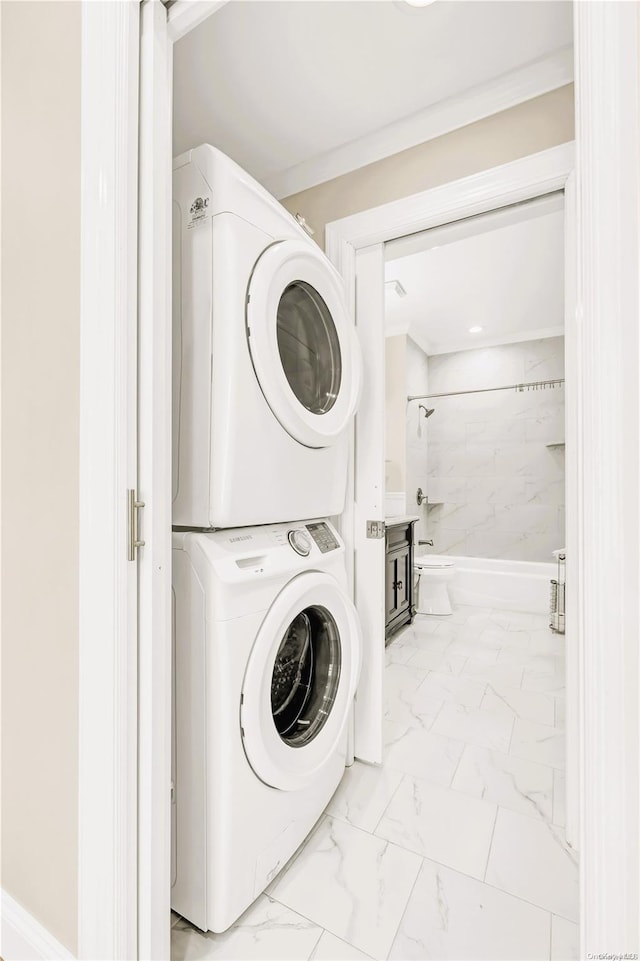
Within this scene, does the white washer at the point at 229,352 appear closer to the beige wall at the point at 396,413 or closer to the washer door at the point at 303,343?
the washer door at the point at 303,343

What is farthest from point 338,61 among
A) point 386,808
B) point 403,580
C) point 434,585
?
point 434,585

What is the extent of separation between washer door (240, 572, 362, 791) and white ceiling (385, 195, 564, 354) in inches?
55.6

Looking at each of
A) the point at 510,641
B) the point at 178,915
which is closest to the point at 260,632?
the point at 178,915

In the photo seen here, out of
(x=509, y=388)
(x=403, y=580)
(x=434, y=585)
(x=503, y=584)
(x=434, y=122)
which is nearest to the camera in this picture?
(x=434, y=122)

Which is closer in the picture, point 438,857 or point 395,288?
point 438,857

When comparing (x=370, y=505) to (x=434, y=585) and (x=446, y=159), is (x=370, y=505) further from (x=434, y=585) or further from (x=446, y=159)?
(x=434, y=585)

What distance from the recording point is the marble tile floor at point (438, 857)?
3.61ft

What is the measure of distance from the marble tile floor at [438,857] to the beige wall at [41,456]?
1.48ft

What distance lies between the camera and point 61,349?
101cm

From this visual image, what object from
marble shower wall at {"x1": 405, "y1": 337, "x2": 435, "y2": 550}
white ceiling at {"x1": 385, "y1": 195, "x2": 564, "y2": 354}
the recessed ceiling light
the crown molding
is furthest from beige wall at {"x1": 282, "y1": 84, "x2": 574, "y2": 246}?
marble shower wall at {"x1": 405, "y1": 337, "x2": 435, "y2": 550}

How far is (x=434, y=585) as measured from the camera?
3.81 m

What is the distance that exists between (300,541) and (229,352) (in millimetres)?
583

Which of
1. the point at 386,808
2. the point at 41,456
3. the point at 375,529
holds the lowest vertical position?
the point at 386,808

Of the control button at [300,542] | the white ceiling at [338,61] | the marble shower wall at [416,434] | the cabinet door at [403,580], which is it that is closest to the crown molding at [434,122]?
the white ceiling at [338,61]
